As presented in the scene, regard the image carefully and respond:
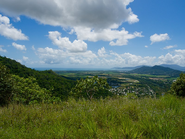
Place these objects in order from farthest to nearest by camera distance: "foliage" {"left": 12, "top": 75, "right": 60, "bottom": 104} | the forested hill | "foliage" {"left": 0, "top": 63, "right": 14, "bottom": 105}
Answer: the forested hill
"foliage" {"left": 12, "top": 75, "right": 60, "bottom": 104}
"foliage" {"left": 0, "top": 63, "right": 14, "bottom": 105}

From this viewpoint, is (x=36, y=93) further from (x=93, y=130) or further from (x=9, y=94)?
(x=93, y=130)

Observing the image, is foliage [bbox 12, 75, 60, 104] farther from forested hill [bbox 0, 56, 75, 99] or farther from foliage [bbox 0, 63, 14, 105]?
forested hill [bbox 0, 56, 75, 99]

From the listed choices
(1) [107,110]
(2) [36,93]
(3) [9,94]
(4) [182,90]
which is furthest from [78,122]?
(4) [182,90]

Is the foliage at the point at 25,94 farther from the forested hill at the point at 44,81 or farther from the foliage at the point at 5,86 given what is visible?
the forested hill at the point at 44,81

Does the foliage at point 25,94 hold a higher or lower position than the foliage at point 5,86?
lower

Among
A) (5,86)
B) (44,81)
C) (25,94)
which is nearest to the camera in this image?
(5,86)

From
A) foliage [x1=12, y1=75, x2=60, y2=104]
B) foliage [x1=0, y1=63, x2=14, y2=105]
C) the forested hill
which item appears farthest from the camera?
the forested hill

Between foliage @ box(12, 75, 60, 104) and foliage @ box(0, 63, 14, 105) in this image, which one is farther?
foliage @ box(12, 75, 60, 104)

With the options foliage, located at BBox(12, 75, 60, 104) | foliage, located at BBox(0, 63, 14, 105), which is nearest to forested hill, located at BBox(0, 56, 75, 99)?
foliage, located at BBox(12, 75, 60, 104)

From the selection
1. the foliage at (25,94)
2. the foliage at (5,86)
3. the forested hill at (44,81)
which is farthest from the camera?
the forested hill at (44,81)

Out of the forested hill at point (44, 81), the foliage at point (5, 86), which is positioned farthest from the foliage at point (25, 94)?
the forested hill at point (44, 81)

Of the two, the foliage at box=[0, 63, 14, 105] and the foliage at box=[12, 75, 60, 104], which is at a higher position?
the foliage at box=[0, 63, 14, 105]

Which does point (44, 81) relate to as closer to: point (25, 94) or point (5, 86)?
point (25, 94)

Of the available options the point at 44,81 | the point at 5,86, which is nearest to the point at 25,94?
the point at 5,86
